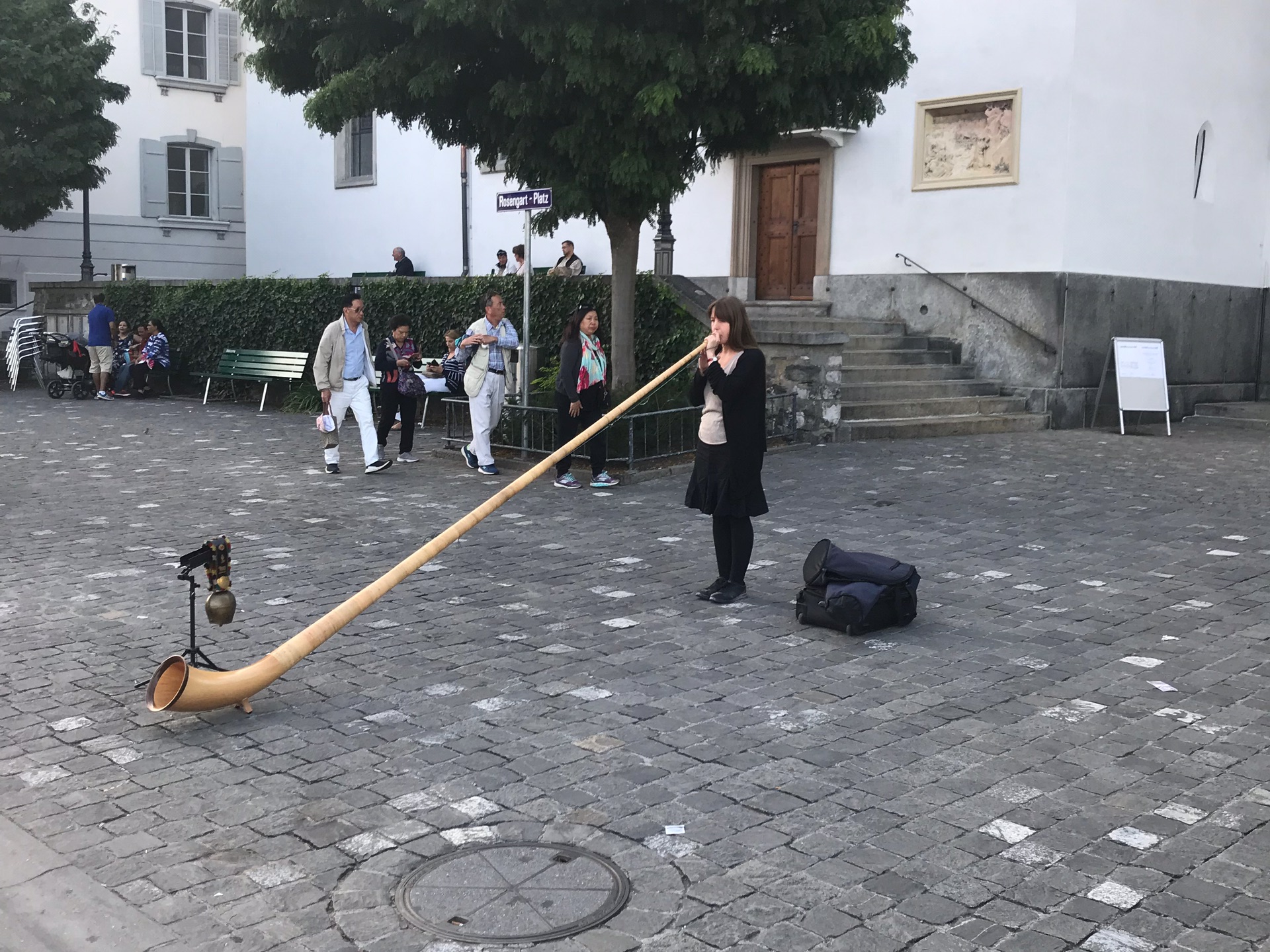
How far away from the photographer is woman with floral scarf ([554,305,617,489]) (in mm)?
12086

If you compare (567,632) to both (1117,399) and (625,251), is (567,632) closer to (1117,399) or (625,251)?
(625,251)

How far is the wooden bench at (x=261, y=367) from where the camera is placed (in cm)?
2103

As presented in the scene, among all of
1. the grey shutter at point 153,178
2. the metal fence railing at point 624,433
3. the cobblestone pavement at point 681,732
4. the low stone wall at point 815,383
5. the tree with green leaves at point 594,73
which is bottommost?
the cobblestone pavement at point 681,732

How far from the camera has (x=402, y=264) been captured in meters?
24.9

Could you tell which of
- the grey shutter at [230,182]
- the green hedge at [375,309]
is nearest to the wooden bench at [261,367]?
the green hedge at [375,309]

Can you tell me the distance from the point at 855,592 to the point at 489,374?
666 cm

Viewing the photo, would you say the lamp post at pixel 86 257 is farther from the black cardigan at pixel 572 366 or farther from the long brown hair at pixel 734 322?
the long brown hair at pixel 734 322

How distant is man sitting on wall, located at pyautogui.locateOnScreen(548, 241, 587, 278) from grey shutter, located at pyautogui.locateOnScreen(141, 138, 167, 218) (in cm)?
1508

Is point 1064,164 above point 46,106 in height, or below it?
below

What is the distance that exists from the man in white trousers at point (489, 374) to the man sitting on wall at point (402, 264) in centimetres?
1204

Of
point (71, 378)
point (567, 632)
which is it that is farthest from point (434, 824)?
point (71, 378)

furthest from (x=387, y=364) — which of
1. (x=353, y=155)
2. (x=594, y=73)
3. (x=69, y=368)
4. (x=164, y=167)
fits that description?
(x=164, y=167)

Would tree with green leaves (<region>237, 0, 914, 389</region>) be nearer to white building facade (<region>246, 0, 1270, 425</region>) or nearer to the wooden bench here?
white building facade (<region>246, 0, 1270, 425</region>)

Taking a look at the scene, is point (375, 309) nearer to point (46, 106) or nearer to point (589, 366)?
point (589, 366)
